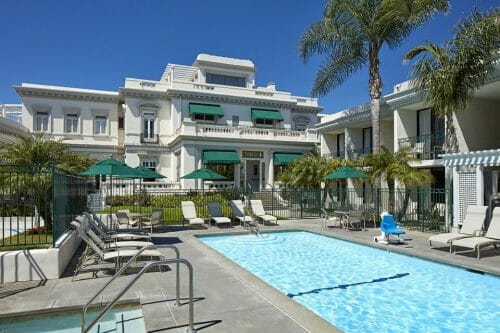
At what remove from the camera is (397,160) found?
17891 millimetres

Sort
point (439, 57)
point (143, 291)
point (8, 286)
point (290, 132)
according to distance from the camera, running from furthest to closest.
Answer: point (290, 132), point (439, 57), point (8, 286), point (143, 291)

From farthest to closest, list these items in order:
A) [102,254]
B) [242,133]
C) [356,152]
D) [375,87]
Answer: [242,133]
[356,152]
[375,87]
[102,254]

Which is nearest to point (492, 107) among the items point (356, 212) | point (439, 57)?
point (439, 57)

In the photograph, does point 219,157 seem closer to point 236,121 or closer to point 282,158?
point 282,158

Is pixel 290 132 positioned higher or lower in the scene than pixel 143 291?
higher

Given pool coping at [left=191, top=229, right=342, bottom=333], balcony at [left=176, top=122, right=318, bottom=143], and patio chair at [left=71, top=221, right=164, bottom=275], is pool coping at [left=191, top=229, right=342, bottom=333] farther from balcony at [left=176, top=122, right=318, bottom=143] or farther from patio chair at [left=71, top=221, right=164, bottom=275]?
balcony at [left=176, top=122, right=318, bottom=143]

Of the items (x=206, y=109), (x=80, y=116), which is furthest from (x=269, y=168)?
(x=80, y=116)

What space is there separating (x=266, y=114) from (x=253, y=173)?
6678 mm

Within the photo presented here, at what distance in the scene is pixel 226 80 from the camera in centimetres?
3897

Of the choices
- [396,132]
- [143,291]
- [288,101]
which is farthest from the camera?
[288,101]

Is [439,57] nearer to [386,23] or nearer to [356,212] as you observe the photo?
[386,23]

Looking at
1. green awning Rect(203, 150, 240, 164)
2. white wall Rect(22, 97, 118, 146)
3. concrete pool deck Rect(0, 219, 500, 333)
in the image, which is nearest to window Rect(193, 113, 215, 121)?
green awning Rect(203, 150, 240, 164)

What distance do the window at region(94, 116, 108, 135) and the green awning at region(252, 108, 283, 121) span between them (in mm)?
15693

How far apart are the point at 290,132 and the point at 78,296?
95.2 feet
